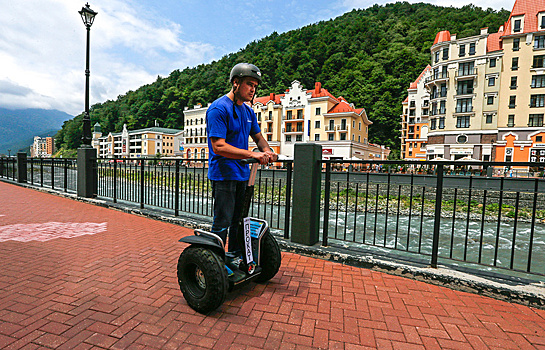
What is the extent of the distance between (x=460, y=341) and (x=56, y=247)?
4.83 m

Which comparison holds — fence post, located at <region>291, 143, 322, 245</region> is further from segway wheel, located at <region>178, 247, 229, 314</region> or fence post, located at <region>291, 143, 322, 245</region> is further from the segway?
segway wheel, located at <region>178, 247, 229, 314</region>

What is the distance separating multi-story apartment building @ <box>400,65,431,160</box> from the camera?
201 ft

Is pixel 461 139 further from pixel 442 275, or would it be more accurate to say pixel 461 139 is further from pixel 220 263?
pixel 220 263

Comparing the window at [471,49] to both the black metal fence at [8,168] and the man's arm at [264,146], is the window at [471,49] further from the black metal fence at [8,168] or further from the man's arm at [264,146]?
the black metal fence at [8,168]

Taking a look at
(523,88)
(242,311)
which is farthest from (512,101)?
(242,311)

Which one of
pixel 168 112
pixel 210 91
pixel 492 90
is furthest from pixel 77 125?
pixel 492 90

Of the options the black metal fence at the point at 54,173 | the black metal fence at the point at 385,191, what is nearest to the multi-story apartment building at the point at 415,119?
the black metal fence at the point at 385,191

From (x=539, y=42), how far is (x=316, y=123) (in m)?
31.1

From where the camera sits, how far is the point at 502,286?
2791 mm

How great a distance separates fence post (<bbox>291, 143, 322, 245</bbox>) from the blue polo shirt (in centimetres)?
144

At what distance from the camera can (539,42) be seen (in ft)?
120

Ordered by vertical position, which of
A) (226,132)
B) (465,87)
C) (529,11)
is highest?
(529,11)

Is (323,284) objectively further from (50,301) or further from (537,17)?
(537,17)

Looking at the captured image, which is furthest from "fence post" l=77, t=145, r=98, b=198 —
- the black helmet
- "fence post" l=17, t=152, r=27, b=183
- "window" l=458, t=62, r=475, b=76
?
"window" l=458, t=62, r=475, b=76
